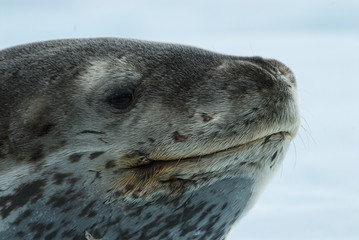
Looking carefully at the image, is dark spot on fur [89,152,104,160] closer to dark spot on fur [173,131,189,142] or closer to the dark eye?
the dark eye

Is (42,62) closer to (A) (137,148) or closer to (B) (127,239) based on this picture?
(A) (137,148)

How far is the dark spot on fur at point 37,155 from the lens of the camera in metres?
3.29

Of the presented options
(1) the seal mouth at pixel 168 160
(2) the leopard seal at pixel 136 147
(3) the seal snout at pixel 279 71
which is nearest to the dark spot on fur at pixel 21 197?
(2) the leopard seal at pixel 136 147

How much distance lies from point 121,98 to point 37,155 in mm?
538

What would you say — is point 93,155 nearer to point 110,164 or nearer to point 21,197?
point 110,164

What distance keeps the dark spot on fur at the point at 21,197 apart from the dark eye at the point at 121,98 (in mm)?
555

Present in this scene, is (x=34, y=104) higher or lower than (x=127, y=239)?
higher

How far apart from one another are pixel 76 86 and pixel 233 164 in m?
0.95

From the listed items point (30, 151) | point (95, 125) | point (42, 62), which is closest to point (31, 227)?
point (30, 151)

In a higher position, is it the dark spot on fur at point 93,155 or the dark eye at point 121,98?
the dark eye at point 121,98

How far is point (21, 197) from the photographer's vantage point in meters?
3.25

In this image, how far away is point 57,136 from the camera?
130 inches

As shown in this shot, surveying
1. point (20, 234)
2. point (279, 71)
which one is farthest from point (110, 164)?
point (279, 71)

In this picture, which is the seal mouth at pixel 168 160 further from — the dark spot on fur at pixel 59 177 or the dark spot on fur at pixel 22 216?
the dark spot on fur at pixel 22 216
